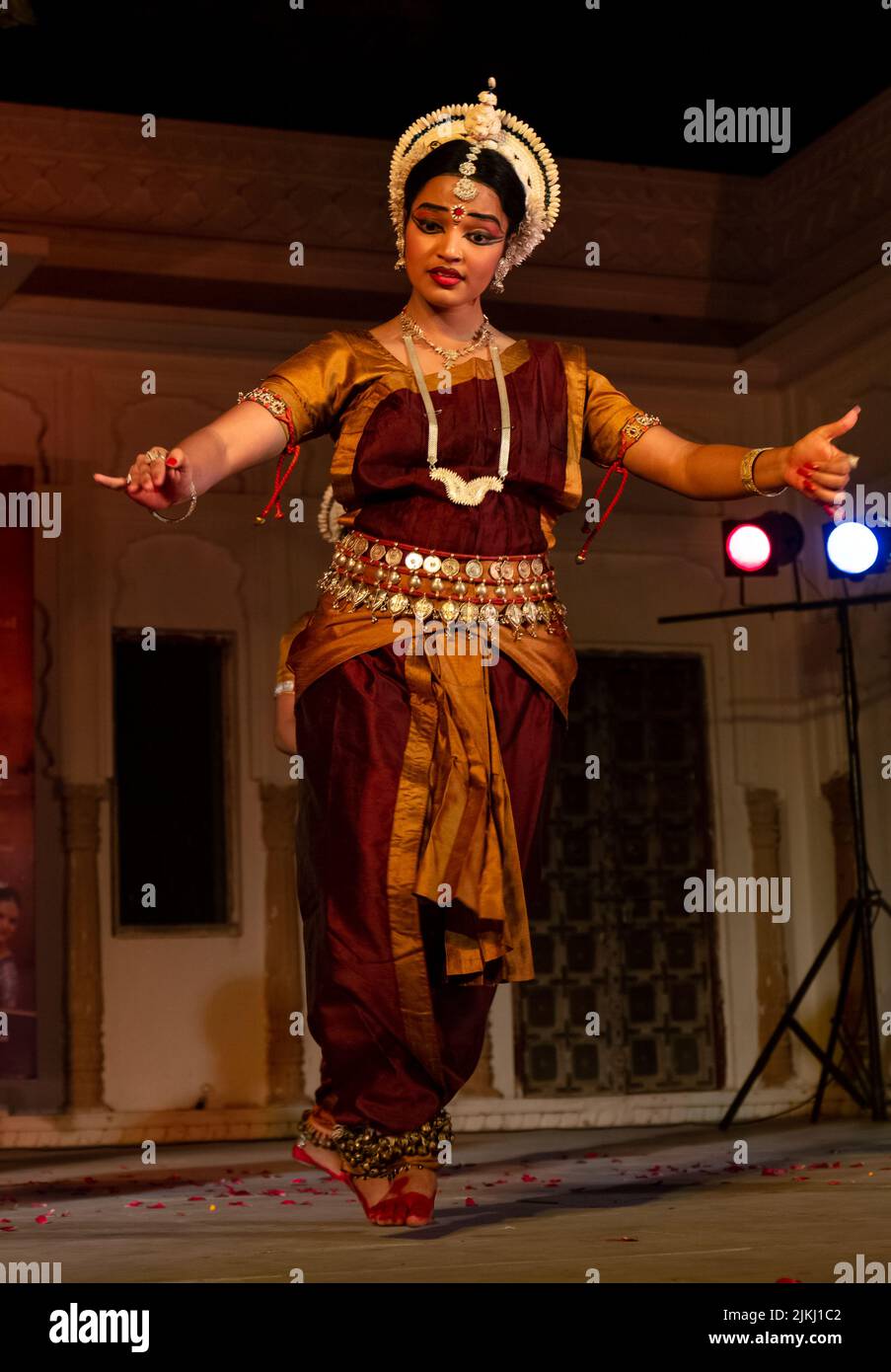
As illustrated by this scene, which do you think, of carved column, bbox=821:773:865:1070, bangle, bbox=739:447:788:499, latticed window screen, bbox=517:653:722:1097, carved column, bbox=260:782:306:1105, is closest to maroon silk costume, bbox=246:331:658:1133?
bangle, bbox=739:447:788:499

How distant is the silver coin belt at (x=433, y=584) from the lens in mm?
3053

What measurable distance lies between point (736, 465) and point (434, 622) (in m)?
0.52

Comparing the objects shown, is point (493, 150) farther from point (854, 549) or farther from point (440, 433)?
point (854, 549)

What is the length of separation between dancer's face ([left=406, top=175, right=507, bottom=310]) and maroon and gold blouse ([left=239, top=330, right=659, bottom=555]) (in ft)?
0.38

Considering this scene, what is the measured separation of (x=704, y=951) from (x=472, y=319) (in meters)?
4.69

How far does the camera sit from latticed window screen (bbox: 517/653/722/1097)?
7.27 metres

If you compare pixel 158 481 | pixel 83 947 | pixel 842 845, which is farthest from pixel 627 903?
pixel 158 481

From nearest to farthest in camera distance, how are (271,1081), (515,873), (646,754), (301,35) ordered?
(515,873)
(301,35)
(271,1081)
(646,754)

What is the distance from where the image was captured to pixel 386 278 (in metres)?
6.90

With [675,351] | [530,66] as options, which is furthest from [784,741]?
[530,66]

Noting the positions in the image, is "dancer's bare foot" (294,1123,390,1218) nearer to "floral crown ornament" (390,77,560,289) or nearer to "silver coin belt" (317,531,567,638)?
"silver coin belt" (317,531,567,638)

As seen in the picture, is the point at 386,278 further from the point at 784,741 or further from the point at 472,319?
the point at 472,319

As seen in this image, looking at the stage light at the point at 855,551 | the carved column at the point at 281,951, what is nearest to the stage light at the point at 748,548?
the stage light at the point at 855,551

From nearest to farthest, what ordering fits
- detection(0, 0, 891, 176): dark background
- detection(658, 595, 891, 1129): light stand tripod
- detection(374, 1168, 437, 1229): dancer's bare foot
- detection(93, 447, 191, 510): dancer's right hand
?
detection(93, 447, 191, 510): dancer's right hand, detection(374, 1168, 437, 1229): dancer's bare foot, detection(658, 595, 891, 1129): light stand tripod, detection(0, 0, 891, 176): dark background
